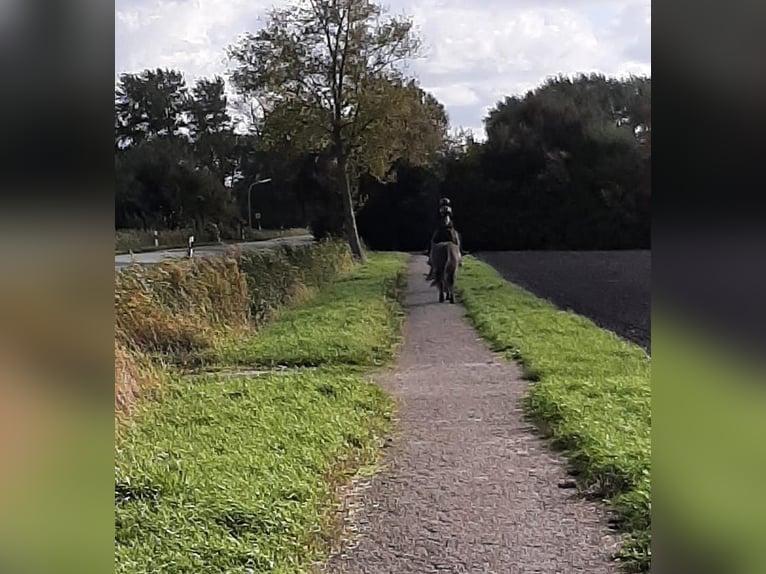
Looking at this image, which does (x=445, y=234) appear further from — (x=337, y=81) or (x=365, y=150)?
(x=337, y=81)

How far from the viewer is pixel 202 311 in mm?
2900

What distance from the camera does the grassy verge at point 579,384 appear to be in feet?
8.23

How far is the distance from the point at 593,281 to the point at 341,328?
81 cm

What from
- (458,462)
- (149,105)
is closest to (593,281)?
(458,462)

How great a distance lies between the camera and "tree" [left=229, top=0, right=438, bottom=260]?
234 centimetres

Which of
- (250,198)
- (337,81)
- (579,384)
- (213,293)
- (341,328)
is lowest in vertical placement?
(579,384)

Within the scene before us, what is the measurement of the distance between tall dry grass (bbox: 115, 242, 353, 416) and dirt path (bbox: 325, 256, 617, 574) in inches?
14.6

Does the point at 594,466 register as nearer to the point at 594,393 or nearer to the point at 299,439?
the point at 594,393

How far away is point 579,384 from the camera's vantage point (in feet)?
8.82

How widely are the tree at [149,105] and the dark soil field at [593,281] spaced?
3.08 feet

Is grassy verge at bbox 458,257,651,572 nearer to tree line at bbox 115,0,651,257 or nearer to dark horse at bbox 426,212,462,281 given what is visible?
dark horse at bbox 426,212,462,281
